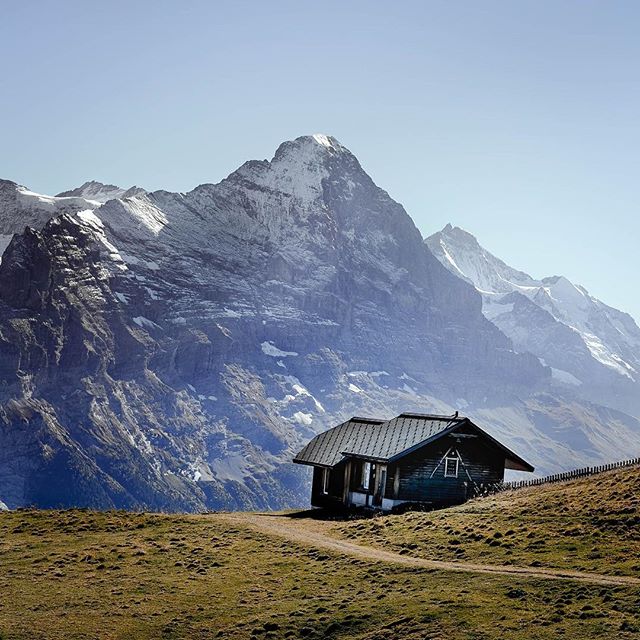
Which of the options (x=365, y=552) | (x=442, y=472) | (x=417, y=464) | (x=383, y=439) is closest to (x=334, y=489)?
(x=383, y=439)

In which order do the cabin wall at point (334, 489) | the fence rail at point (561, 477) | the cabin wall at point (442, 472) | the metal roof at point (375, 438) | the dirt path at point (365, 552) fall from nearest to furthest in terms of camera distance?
the dirt path at point (365, 552) → the fence rail at point (561, 477) → the cabin wall at point (442, 472) → the metal roof at point (375, 438) → the cabin wall at point (334, 489)

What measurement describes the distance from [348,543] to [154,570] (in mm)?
11598

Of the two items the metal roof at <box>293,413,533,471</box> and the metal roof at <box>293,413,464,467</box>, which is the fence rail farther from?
the metal roof at <box>293,413,464,467</box>

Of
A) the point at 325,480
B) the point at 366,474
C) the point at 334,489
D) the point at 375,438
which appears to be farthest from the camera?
the point at 325,480

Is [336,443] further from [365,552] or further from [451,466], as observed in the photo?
[365,552]

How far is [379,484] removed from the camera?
69.8 metres

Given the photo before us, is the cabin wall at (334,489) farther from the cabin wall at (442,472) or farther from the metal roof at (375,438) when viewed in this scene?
the cabin wall at (442,472)

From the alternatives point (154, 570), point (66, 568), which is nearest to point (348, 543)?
point (154, 570)

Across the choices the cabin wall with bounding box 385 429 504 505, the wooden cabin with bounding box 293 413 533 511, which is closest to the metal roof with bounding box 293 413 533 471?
the wooden cabin with bounding box 293 413 533 511

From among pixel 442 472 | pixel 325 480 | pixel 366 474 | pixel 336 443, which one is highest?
pixel 336 443

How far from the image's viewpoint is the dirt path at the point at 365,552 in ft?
124

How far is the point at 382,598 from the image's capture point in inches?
1475

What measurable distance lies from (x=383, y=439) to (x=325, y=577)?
103 feet

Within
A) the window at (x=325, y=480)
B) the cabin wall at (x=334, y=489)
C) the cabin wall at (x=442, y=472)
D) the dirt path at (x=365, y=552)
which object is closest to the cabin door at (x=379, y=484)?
the cabin wall at (x=442, y=472)
